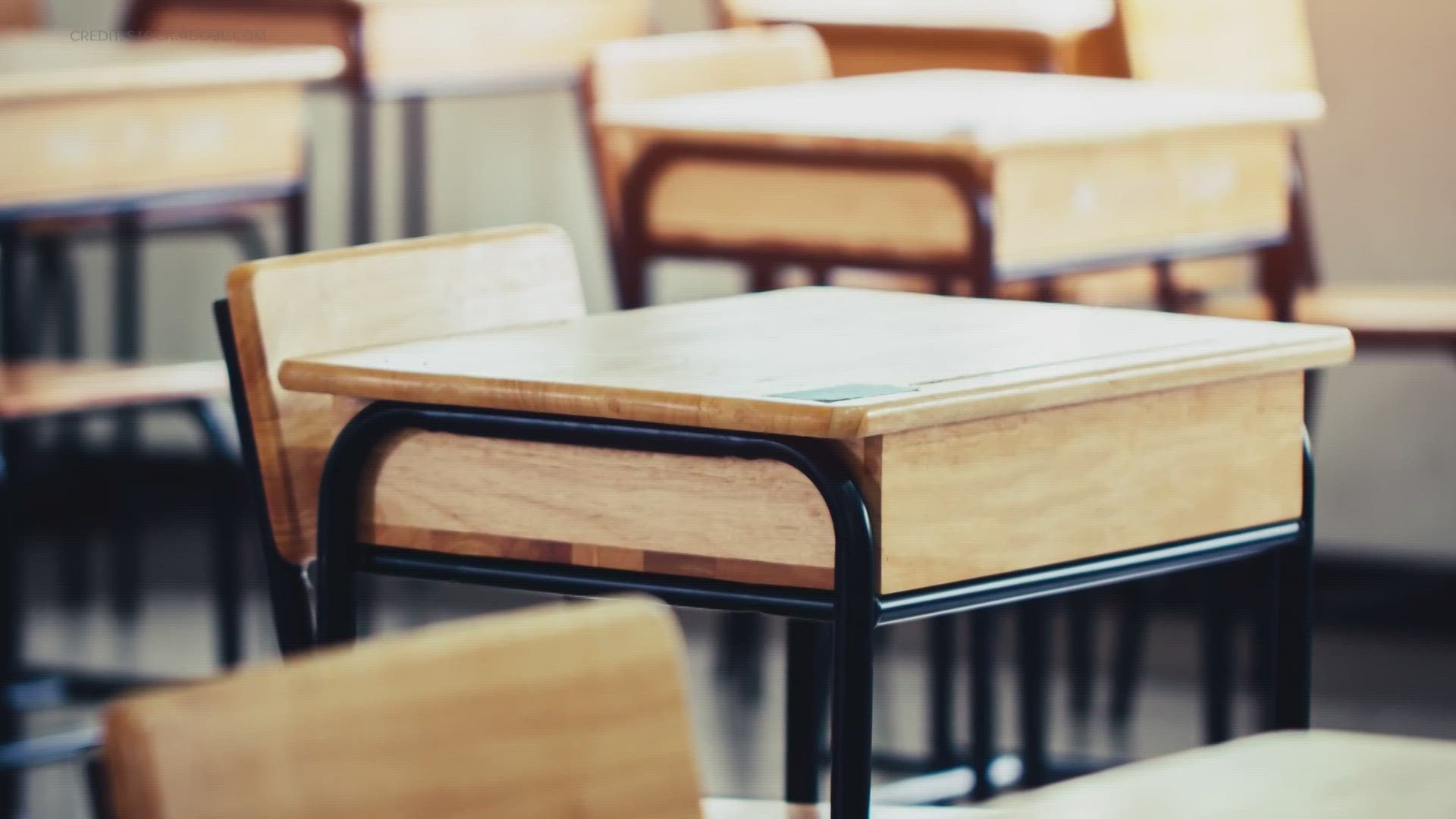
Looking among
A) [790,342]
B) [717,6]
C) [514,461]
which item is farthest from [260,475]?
[717,6]

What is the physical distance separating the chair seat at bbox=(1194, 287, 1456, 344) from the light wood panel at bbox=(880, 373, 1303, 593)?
6.03 feet

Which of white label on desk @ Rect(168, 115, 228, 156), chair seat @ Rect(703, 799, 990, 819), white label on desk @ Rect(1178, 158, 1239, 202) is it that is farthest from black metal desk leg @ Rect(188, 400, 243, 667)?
chair seat @ Rect(703, 799, 990, 819)

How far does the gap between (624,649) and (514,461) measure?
78 cm

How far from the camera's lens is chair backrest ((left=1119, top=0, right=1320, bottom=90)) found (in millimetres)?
4004

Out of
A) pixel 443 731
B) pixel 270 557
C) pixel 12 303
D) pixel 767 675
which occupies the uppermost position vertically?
pixel 443 731

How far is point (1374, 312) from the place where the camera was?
3.87 m

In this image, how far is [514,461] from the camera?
5.54 feet

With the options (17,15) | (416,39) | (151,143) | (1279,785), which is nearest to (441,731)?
(1279,785)

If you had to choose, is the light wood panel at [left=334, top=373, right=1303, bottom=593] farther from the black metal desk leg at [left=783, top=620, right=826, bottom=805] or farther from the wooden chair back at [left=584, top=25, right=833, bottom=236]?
the wooden chair back at [left=584, top=25, right=833, bottom=236]

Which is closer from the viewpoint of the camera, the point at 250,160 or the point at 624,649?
the point at 624,649

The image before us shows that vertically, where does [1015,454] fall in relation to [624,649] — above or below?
below

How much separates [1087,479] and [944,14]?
9.07 feet

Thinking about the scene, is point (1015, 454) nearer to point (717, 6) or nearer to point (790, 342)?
point (790, 342)

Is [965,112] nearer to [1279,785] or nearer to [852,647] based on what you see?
[852,647]
